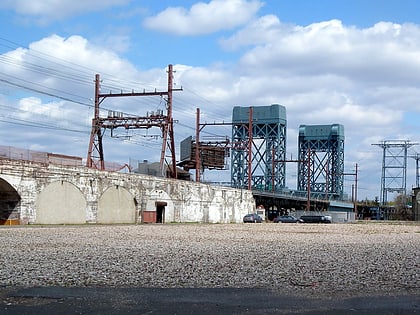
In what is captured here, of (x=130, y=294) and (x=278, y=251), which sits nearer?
(x=130, y=294)

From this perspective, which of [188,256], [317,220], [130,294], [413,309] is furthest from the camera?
[317,220]

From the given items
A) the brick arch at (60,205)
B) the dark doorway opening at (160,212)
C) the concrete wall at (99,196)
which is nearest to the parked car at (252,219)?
the concrete wall at (99,196)

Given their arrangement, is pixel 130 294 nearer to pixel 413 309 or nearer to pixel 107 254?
pixel 413 309

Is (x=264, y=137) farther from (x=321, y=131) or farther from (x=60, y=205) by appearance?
(x=60, y=205)

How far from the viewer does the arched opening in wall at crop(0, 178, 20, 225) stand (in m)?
50.6

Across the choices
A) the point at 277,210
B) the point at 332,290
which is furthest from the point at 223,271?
the point at 277,210

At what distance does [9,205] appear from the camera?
5116 cm

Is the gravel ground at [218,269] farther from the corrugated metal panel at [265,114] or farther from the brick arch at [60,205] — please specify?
the corrugated metal panel at [265,114]

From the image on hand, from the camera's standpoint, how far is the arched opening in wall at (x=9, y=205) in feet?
166

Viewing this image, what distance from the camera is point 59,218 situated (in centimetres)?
5488

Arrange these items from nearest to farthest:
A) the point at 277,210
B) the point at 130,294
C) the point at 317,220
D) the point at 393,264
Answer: the point at 130,294
the point at 393,264
the point at 317,220
the point at 277,210

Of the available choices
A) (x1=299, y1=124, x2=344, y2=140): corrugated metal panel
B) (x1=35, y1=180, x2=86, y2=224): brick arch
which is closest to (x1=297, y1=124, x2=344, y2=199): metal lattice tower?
(x1=299, y1=124, x2=344, y2=140): corrugated metal panel

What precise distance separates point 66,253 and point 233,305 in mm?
12032

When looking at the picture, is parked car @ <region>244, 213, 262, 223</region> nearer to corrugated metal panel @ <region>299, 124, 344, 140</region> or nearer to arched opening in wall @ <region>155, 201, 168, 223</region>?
arched opening in wall @ <region>155, 201, 168, 223</region>
